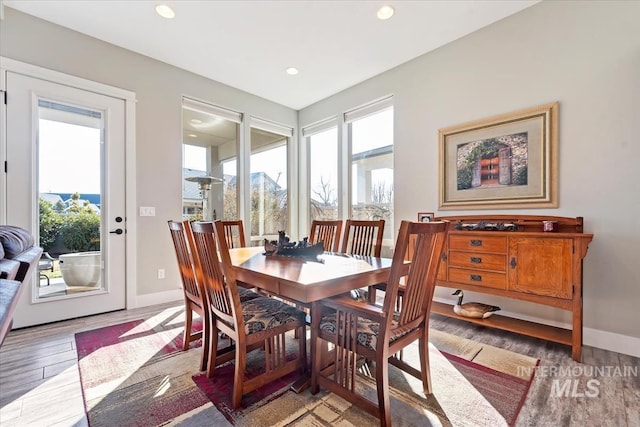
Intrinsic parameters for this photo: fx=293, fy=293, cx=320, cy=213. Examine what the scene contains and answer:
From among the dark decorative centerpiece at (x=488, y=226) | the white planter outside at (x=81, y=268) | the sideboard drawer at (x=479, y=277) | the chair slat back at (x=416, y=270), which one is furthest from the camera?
the white planter outside at (x=81, y=268)

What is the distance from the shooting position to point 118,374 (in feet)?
6.21

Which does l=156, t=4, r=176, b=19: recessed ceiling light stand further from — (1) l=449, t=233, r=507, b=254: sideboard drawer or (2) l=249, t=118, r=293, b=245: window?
(1) l=449, t=233, r=507, b=254: sideboard drawer

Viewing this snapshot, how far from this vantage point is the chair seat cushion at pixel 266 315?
1.61 m

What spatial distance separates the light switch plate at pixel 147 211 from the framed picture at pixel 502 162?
3.26 meters

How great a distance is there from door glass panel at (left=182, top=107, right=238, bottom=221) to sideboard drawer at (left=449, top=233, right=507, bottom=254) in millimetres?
2986

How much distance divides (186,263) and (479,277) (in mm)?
2349

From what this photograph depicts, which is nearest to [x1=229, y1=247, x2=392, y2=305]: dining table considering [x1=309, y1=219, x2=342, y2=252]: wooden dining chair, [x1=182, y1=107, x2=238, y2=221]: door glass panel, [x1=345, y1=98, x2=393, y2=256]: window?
[x1=309, y1=219, x2=342, y2=252]: wooden dining chair

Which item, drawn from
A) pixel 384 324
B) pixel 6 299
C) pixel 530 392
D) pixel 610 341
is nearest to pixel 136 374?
pixel 6 299

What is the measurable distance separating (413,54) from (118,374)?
157 inches

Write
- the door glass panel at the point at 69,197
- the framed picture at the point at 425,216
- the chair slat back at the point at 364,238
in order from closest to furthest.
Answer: the chair slat back at the point at 364,238 → the door glass panel at the point at 69,197 → the framed picture at the point at 425,216

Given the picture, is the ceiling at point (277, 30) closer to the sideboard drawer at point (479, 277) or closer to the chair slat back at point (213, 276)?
the chair slat back at point (213, 276)

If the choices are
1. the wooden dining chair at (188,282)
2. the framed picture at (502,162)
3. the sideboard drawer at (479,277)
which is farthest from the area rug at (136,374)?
the framed picture at (502,162)

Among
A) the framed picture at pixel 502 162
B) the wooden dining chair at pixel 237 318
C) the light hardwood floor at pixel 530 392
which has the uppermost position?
the framed picture at pixel 502 162

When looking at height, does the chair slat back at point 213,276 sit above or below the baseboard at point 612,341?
above
